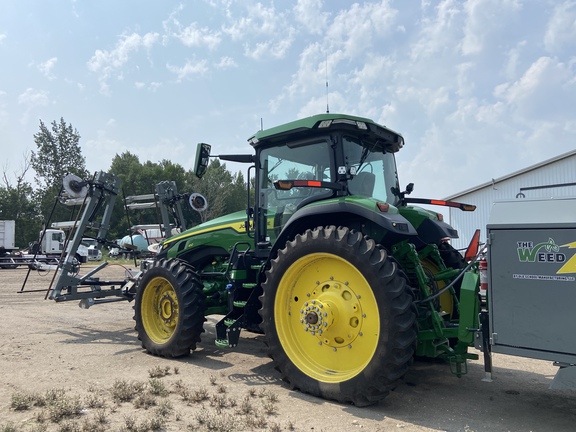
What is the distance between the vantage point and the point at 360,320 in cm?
436

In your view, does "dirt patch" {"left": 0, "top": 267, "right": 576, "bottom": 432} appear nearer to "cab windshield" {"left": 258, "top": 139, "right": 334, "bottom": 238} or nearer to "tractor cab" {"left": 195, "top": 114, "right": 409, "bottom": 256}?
"tractor cab" {"left": 195, "top": 114, "right": 409, "bottom": 256}

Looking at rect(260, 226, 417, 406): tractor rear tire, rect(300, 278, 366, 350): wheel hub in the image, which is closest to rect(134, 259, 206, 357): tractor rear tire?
rect(260, 226, 417, 406): tractor rear tire

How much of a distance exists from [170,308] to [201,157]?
2123 millimetres

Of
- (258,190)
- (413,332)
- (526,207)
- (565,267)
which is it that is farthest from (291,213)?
(565,267)

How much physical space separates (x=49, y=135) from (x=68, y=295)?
5359cm

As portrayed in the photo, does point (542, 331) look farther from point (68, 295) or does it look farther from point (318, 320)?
point (68, 295)

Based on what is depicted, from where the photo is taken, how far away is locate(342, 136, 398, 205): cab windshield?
5.16 m

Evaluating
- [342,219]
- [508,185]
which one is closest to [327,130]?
[342,219]

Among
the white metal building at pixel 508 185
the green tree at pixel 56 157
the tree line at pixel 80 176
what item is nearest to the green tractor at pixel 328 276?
the white metal building at pixel 508 185

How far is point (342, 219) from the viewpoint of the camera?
4828 mm

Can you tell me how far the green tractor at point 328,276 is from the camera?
4098mm

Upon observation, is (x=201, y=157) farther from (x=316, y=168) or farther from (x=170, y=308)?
(x=170, y=308)

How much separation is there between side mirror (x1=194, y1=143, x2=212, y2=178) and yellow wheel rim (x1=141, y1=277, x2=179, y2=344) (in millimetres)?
1618

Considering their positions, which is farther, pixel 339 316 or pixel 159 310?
pixel 159 310
